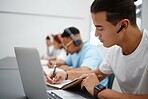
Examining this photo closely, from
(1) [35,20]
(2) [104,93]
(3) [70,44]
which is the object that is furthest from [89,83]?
(1) [35,20]

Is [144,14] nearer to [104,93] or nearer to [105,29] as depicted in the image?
[105,29]

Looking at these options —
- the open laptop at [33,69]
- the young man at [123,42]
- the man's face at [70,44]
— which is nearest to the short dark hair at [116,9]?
the young man at [123,42]

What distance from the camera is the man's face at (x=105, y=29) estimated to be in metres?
0.95

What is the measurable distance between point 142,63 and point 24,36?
3009 mm

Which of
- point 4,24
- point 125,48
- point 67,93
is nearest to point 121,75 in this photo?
point 125,48

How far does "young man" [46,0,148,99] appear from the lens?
92cm

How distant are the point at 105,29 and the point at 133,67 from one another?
0.88 ft

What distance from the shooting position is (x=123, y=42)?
1.02 metres

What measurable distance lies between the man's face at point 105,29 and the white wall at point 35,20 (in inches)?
108

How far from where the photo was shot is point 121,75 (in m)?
1.14

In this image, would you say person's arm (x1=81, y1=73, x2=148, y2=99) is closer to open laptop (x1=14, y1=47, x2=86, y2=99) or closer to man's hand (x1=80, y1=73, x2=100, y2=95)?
man's hand (x1=80, y1=73, x2=100, y2=95)

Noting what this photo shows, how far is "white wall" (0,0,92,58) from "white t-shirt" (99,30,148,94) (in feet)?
8.62

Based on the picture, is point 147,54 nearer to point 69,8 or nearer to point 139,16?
point 139,16

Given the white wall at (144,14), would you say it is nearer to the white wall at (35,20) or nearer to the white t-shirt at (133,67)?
the white t-shirt at (133,67)
